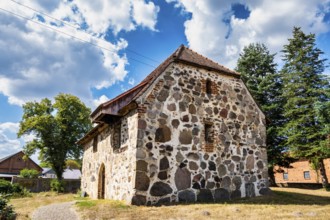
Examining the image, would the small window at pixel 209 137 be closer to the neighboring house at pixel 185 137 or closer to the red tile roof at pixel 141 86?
the neighboring house at pixel 185 137

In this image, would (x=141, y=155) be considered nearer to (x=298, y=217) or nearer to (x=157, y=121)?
(x=157, y=121)

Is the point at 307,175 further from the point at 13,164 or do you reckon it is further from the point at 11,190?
the point at 13,164

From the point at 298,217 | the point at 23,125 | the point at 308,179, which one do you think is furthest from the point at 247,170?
the point at 23,125

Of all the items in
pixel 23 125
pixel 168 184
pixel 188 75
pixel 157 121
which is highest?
pixel 23 125

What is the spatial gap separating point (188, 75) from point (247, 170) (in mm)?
5205

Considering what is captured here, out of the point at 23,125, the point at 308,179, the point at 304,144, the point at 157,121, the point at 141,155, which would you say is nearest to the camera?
the point at 141,155

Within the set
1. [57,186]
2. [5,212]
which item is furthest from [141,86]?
[57,186]

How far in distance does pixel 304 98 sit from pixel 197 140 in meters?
16.3

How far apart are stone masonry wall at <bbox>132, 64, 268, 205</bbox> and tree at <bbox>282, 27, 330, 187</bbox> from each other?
10.7 m

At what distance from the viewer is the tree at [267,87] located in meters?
23.5

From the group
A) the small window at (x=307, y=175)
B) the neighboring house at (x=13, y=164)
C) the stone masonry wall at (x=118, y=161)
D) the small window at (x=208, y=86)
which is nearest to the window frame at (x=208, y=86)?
the small window at (x=208, y=86)

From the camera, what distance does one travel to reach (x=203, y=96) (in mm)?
11984

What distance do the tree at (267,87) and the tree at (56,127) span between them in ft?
81.5

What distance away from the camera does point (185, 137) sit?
11.0 metres
